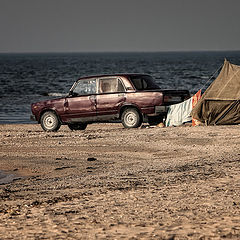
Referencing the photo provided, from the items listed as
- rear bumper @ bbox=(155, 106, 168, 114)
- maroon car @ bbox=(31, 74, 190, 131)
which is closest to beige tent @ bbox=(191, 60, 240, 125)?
maroon car @ bbox=(31, 74, 190, 131)

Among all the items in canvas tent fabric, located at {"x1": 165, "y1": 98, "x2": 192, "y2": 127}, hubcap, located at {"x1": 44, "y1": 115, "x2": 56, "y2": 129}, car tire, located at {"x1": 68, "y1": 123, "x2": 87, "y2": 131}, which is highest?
canvas tent fabric, located at {"x1": 165, "y1": 98, "x2": 192, "y2": 127}

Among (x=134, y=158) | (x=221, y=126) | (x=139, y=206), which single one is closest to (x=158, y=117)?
(x=221, y=126)

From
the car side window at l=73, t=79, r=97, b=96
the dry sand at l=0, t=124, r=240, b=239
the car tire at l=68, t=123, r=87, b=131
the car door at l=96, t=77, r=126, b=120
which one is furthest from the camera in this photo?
→ the car tire at l=68, t=123, r=87, b=131

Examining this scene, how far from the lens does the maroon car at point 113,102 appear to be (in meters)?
16.0

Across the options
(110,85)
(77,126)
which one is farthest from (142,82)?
(77,126)

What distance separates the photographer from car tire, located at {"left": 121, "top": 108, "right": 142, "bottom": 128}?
1634cm

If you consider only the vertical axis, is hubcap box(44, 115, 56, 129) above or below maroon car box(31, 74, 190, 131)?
below

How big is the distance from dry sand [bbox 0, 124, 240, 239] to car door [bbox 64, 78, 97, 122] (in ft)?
6.76

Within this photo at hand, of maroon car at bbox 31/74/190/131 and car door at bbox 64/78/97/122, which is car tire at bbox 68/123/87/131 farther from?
car door at bbox 64/78/97/122

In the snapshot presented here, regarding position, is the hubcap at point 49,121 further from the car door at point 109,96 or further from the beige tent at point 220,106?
the beige tent at point 220,106

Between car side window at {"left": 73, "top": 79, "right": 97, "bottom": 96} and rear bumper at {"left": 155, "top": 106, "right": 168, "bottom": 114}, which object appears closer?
rear bumper at {"left": 155, "top": 106, "right": 168, "bottom": 114}

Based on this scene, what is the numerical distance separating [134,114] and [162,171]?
6.32 meters

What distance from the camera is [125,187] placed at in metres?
8.80

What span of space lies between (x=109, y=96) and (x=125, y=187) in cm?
788
